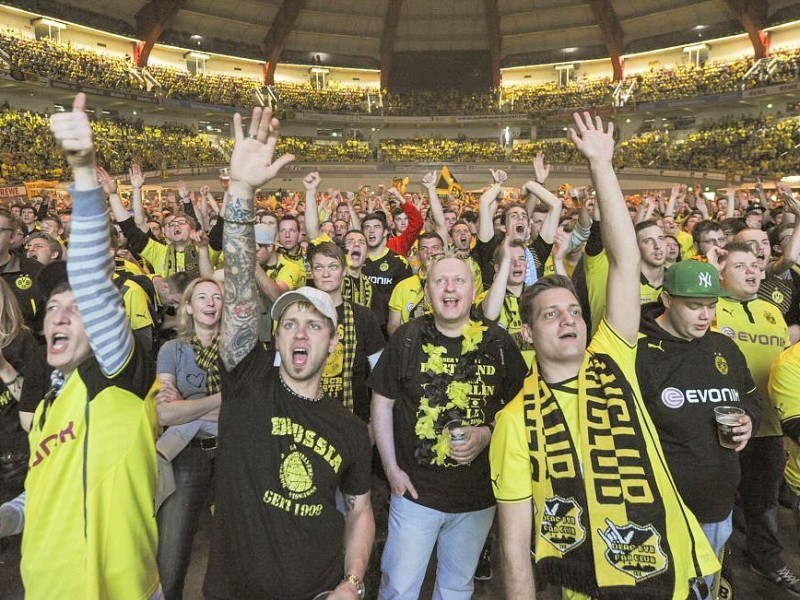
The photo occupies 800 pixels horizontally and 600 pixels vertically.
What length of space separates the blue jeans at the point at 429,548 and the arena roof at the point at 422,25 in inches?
1359

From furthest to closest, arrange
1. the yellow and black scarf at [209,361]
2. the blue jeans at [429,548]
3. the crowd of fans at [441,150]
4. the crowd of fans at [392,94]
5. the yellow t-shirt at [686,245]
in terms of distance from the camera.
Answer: the crowd of fans at [441,150] → the crowd of fans at [392,94] → the yellow t-shirt at [686,245] → the yellow and black scarf at [209,361] → the blue jeans at [429,548]

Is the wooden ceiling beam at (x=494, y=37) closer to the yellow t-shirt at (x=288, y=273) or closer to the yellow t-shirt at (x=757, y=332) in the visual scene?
the yellow t-shirt at (x=288, y=273)

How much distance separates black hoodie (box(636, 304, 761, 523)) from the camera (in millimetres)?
2604

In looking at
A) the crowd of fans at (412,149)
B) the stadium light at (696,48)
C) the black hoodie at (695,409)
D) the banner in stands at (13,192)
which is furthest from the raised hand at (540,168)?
the stadium light at (696,48)

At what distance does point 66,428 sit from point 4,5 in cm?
3390

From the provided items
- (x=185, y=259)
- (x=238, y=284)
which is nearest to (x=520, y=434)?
(x=238, y=284)

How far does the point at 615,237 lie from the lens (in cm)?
227

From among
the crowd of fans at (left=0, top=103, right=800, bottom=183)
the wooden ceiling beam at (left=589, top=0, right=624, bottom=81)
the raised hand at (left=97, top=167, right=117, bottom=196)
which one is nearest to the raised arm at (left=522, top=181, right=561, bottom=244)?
the raised hand at (left=97, top=167, right=117, bottom=196)

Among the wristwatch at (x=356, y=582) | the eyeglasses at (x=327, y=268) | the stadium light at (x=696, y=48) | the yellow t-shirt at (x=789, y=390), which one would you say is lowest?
the wristwatch at (x=356, y=582)

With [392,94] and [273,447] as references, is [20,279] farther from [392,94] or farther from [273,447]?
[392,94]

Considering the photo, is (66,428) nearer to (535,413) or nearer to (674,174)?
(535,413)

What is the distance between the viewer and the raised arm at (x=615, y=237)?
2262 mm

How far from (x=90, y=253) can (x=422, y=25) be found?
38.8 meters

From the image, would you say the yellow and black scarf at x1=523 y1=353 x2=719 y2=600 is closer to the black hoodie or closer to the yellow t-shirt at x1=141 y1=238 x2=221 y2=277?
the black hoodie
